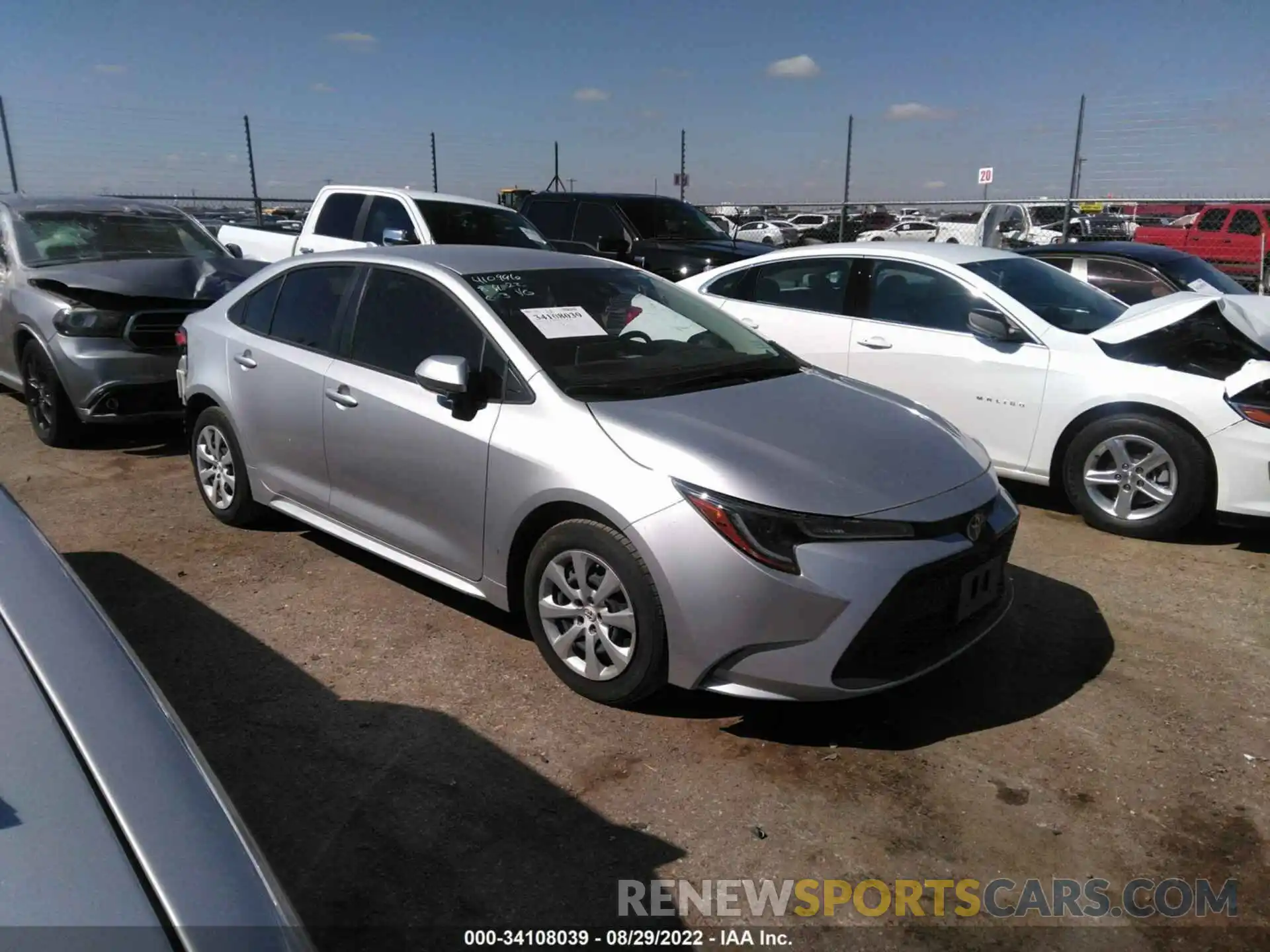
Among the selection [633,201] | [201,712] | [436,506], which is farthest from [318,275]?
[633,201]

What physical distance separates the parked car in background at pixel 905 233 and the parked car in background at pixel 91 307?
15.8 metres

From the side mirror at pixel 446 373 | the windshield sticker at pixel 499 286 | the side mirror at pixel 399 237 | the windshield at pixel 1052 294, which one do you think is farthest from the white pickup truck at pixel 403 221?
the side mirror at pixel 446 373

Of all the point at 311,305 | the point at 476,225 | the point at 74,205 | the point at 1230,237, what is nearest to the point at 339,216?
the point at 476,225

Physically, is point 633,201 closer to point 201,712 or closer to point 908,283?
point 908,283

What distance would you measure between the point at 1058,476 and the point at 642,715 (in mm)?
3374

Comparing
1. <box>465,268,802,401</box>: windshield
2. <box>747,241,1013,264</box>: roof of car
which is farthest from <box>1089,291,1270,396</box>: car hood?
Answer: <box>465,268,802,401</box>: windshield

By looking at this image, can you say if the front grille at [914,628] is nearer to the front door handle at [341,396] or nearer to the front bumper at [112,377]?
the front door handle at [341,396]

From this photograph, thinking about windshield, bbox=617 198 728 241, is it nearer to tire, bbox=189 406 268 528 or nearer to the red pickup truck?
tire, bbox=189 406 268 528

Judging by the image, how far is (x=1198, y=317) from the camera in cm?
542

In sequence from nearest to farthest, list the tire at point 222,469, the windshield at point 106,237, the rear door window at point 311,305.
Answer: the rear door window at point 311,305
the tire at point 222,469
the windshield at point 106,237

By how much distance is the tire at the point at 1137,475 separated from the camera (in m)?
5.07

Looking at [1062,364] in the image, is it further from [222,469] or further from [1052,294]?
[222,469]

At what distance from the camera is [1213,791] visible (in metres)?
3.05

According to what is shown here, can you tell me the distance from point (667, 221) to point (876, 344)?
6.08m
